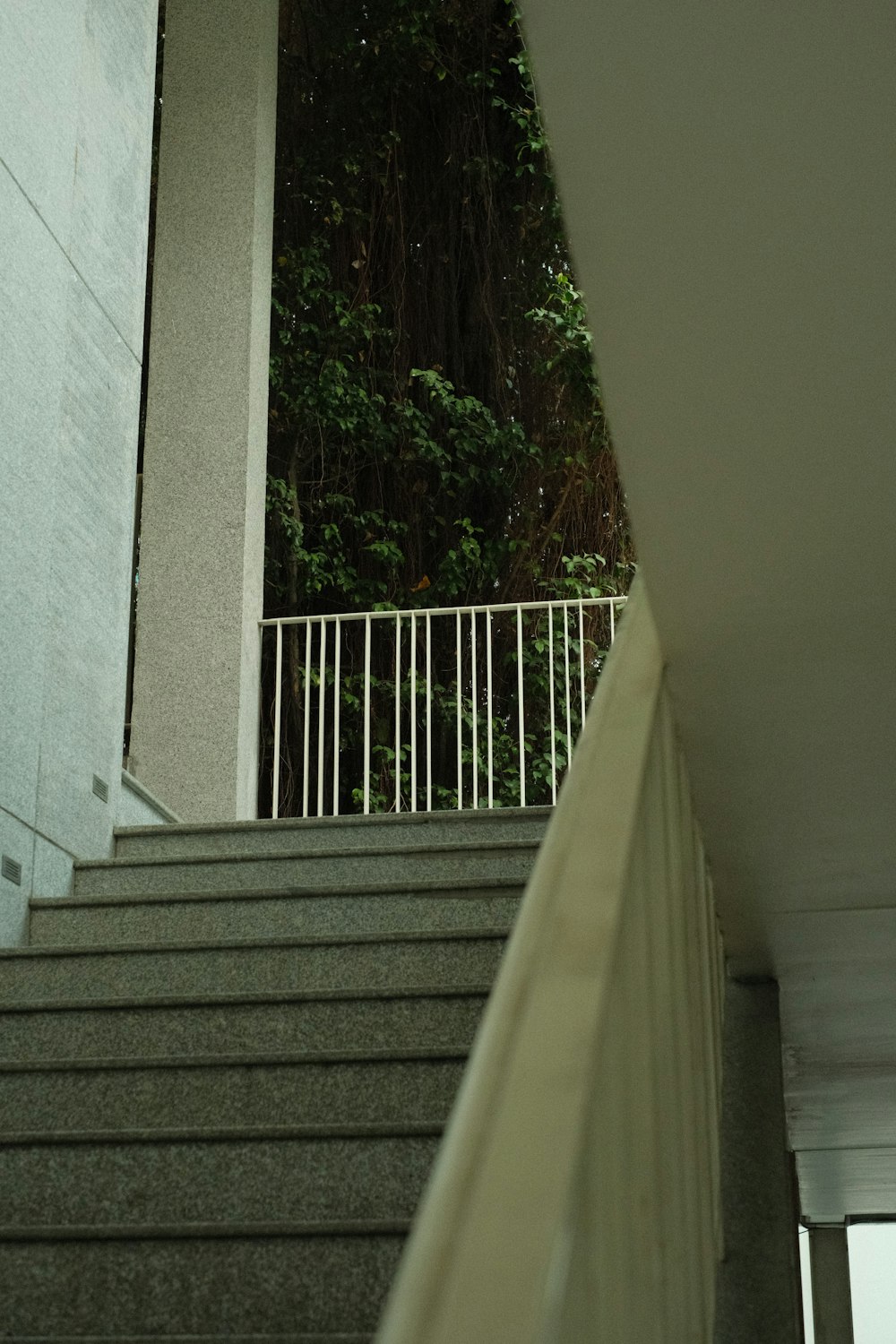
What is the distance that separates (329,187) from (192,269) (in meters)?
2.92

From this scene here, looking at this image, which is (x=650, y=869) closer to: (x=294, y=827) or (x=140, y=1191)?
(x=140, y=1191)

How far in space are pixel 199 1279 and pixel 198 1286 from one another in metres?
0.01

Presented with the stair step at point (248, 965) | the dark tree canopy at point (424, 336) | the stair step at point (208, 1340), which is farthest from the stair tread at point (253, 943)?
the dark tree canopy at point (424, 336)

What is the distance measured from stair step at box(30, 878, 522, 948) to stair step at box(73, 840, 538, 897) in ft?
0.29

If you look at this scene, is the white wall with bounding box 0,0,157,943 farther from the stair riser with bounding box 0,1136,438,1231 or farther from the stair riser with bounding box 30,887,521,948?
the stair riser with bounding box 0,1136,438,1231

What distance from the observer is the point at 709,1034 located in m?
2.17

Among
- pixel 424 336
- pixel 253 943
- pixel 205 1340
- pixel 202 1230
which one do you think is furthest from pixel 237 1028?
pixel 424 336

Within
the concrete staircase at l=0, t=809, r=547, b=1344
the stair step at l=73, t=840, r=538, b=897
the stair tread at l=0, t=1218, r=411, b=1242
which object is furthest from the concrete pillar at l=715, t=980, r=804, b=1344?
the stair step at l=73, t=840, r=538, b=897

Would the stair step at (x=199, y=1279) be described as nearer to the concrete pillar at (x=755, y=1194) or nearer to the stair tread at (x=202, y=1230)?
the stair tread at (x=202, y=1230)

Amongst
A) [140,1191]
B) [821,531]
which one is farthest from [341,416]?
[821,531]

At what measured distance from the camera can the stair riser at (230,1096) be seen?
8.12 ft

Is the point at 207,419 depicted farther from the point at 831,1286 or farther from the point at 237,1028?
the point at 831,1286

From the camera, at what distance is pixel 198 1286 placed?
2053mm

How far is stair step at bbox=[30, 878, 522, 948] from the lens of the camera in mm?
3246
